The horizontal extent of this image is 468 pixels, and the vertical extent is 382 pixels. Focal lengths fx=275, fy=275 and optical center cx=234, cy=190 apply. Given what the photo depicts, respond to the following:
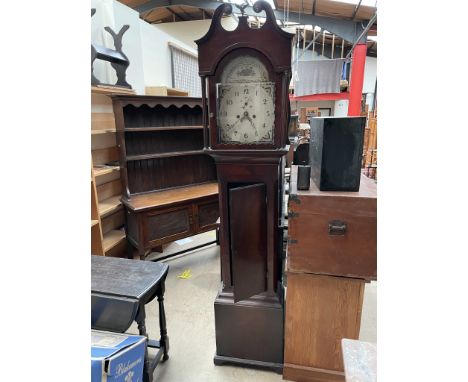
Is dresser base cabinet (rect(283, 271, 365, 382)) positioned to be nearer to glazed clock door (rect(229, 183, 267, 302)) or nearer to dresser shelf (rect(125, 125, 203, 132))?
glazed clock door (rect(229, 183, 267, 302))

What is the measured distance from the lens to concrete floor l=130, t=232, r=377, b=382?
61.7 inches

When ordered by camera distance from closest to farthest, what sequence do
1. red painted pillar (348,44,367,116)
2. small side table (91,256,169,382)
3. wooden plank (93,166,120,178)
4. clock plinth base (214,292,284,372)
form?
small side table (91,256,169,382) → clock plinth base (214,292,284,372) → wooden plank (93,166,120,178) → red painted pillar (348,44,367,116)

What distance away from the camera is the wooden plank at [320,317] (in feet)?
4.32

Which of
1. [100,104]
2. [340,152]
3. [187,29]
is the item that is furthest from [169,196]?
[187,29]

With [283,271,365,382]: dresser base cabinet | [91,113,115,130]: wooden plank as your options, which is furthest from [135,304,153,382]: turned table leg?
[91,113,115,130]: wooden plank

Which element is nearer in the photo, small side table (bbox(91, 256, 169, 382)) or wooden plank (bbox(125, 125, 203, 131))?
small side table (bbox(91, 256, 169, 382))

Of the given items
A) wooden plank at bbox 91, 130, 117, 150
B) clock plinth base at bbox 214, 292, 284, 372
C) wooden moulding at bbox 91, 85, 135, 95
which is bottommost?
clock plinth base at bbox 214, 292, 284, 372

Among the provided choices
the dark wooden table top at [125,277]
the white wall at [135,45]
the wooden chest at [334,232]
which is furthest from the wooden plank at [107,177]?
the wooden chest at [334,232]

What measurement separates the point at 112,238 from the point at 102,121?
1.11 m

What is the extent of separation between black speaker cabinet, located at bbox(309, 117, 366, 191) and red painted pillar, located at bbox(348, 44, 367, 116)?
5072 mm

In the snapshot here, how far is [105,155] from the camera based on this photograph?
8.79 ft
